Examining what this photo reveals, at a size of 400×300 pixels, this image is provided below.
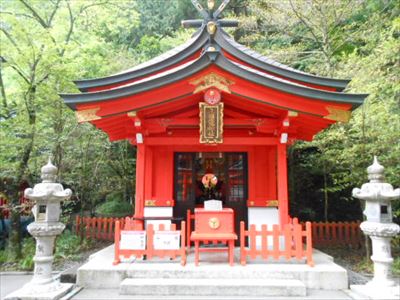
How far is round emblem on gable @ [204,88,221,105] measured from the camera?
5980 millimetres

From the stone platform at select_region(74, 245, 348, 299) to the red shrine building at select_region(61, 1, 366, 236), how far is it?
1.18m

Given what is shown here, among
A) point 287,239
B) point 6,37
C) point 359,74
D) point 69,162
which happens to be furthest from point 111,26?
point 287,239

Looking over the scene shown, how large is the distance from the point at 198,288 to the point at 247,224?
2.91 m

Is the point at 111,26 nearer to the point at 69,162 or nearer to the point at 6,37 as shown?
the point at 6,37

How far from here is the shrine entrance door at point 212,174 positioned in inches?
293

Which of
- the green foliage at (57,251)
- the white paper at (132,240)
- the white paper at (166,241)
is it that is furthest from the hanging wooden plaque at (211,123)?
the green foliage at (57,251)

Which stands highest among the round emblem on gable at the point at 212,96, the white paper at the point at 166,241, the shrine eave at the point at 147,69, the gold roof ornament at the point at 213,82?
the shrine eave at the point at 147,69

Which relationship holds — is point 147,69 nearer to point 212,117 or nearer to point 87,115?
point 87,115

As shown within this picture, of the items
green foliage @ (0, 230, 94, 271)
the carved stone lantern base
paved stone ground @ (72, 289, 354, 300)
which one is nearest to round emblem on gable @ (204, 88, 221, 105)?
paved stone ground @ (72, 289, 354, 300)

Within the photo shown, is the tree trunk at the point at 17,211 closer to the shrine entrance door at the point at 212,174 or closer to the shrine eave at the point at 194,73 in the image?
the shrine eave at the point at 194,73

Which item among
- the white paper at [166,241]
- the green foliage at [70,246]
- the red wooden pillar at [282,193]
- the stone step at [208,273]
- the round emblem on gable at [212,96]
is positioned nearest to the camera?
the stone step at [208,273]

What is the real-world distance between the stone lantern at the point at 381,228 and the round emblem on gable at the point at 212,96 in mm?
3073

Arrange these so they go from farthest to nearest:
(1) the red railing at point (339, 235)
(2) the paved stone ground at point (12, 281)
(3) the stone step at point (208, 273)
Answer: (1) the red railing at point (339, 235) → (2) the paved stone ground at point (12, 281) → (3) the stone step at point (208, 273)

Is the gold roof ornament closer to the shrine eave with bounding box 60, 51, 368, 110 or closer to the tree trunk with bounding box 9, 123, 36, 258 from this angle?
the shrine eave with bounding box 60, 51, 368, 110
